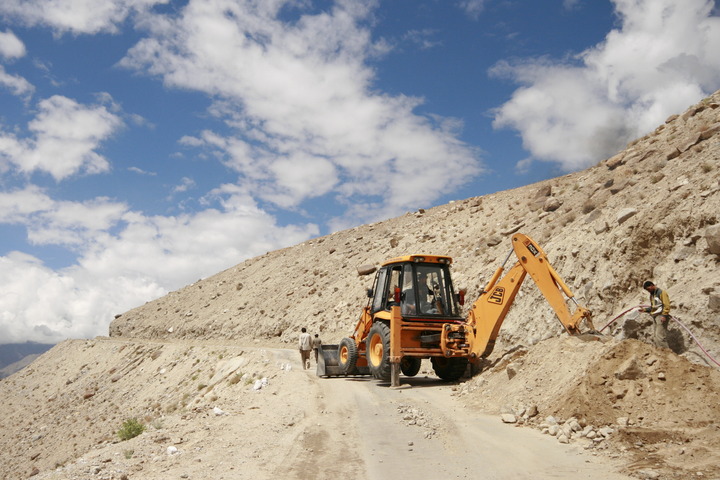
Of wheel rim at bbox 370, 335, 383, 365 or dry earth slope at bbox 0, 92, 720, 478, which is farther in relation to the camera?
wheel rim at bbox 370, 335, 383, 365

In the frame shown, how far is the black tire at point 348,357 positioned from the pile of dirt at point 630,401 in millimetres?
5698

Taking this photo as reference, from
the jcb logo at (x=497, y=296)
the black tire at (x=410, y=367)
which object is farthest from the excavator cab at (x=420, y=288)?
the black tire at (x=410, y=367)

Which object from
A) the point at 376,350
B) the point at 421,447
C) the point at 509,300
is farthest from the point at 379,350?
the point at 421,447

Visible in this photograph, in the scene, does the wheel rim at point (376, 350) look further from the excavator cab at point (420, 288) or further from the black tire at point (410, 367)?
the black tire at point (410, 367)

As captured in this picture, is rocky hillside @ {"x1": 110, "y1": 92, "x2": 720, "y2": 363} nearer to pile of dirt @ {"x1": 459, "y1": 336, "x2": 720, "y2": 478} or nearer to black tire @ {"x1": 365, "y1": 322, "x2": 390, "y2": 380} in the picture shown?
pile of dirt @ {"x1": 459, "y1": 336, "x2": 720, "y2": 478}

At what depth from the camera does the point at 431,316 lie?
14531 mm

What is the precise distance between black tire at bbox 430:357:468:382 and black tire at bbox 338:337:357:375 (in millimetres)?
2511

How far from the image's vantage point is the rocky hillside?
1214 cm

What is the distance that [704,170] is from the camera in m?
14.8

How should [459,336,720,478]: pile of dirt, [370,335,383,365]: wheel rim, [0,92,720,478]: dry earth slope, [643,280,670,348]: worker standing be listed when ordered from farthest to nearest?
[370,335,383,365]: wheel rim < [643,280,670,348]: worker standing < [0,92,720,478]: dry earth slope < [459,336,720,478]: pile of dirt

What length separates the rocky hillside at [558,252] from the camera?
12.1m

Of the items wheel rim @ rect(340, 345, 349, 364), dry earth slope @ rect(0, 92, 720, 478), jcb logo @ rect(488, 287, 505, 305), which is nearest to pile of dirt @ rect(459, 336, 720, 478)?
dry earth slope @ rect(0, 92, 720, 478)

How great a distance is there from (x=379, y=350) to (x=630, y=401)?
25.1ft

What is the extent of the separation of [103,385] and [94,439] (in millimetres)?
9807
